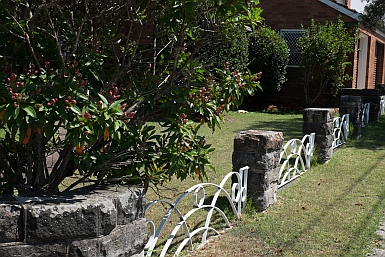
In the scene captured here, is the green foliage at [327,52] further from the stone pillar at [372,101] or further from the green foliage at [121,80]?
the green foliage at [121,80]

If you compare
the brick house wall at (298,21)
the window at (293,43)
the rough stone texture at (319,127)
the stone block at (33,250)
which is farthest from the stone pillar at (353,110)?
the stone block at (33,250)

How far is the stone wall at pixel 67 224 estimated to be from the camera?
2803mm

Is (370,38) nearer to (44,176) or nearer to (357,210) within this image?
(357,210)

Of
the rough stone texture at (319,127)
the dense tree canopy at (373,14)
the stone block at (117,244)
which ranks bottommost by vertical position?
the stone block at (117,244)

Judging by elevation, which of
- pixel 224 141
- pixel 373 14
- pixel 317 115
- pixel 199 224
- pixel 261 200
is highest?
pixel 373 14

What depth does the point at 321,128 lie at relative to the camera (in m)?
9.53

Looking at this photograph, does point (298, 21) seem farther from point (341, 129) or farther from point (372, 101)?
point (341, 129)

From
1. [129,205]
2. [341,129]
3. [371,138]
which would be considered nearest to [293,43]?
[371,138]

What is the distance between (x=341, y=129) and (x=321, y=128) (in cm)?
256

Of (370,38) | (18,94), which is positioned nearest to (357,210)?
(18,94)

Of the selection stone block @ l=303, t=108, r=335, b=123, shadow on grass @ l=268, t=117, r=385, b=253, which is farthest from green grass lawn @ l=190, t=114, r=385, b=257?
stone block @ l=303, t=108, r=335, b=123

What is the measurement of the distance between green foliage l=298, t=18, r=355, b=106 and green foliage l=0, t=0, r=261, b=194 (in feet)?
48.1

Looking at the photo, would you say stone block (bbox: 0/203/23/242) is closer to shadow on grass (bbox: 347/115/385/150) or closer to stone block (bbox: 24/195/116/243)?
stone block (bbox: 24/195/116/243)

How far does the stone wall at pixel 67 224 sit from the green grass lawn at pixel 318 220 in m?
1.72
